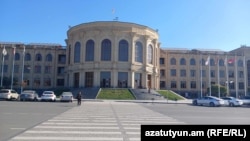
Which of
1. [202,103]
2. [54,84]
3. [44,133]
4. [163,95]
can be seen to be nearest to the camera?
[44,133]

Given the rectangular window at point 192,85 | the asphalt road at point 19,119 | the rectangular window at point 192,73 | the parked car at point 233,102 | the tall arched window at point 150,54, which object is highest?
the tall arched window at point 150,54

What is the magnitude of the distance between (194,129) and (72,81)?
2491 inches

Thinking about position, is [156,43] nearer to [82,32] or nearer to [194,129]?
[82,32]

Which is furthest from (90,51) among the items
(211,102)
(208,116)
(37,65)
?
(208,116)

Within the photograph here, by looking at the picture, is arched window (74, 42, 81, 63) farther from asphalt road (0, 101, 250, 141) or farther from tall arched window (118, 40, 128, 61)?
asphalt road (0, 101, 250, 141)

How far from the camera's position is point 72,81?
221 ft

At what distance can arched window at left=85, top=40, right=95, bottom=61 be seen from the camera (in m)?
64.2

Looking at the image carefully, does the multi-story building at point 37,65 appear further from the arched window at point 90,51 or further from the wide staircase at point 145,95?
the wide staircase at point 145,95

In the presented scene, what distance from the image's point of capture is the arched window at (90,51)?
64.2 metres

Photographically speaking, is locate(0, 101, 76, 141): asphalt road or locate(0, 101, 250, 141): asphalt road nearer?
locate(0, 101, 76, 141): asphalt road

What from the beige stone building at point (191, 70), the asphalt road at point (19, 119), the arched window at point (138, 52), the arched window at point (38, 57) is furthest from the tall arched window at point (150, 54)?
the asphalt road at point (19, 119)

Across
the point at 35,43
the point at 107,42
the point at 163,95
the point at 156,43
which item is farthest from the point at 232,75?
A: the point at 35,43

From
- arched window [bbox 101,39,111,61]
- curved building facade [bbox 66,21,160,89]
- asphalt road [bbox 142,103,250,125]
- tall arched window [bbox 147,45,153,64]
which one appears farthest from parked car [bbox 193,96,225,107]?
tall arched window [bbox 147,45,153,64]

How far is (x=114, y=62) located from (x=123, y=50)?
158 inches
